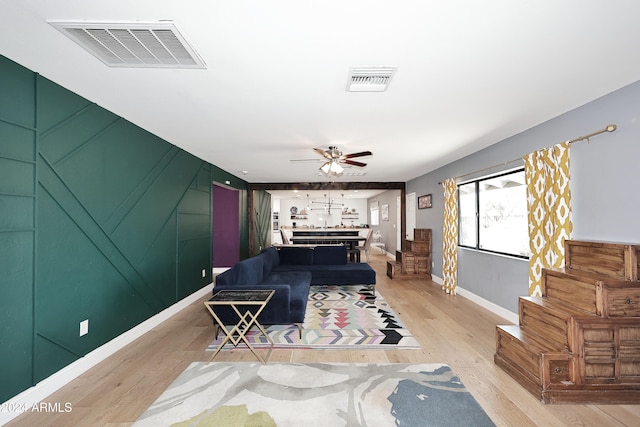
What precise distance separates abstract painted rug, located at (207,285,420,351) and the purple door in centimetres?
333

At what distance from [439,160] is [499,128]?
6.23ft

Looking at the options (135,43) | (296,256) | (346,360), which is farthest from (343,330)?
(135,43)

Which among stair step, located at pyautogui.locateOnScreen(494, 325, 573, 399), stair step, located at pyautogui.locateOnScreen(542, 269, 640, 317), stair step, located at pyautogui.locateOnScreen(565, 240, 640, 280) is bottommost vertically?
stair step, located at pyautogui.locateOnScreen(494, 325, 573, 399)

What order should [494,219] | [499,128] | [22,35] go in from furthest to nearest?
[494,219], [499,128], [22,35]

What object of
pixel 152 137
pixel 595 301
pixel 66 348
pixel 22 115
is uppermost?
pixel 152 137

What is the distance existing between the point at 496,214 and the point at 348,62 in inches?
146

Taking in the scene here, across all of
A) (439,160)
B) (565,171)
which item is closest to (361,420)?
(565,171)

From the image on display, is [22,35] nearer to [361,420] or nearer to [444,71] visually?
[444,71]

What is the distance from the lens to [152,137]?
3.71m

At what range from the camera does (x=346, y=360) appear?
2.77 meters

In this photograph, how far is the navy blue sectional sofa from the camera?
322cm

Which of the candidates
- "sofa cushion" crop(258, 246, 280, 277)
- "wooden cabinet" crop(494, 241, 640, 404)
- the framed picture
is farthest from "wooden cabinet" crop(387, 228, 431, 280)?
"wooden cabinet" crop(494, 241, 640, 404)

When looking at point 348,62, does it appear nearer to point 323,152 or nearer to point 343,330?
point 323,152

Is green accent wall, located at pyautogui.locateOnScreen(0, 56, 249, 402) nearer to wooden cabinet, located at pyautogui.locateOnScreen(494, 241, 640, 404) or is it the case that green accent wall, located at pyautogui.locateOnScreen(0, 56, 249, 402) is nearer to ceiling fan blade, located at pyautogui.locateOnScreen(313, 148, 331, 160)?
ceiling fan blade, located at pyautogui.locateOnScreen(313, 148, 331, 160)
